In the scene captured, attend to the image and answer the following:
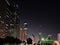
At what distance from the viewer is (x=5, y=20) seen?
350ft

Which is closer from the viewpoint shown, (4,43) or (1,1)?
(4,43)

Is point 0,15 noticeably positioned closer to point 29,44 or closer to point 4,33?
point 4,33

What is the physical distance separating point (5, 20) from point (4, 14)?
5.06m

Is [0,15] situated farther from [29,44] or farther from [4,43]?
[4,43]

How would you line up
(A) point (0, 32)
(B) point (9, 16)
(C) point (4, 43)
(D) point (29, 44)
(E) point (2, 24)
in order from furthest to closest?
(B) point (9, 16) → (E) point (2, 24) → (A) point (0, 32) → (D) point (29, 44) → (C) point (4, 43)

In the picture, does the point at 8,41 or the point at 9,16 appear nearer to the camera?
the point at 8,41

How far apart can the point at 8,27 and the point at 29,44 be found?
96.9 m

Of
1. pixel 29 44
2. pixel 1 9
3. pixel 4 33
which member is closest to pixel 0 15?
pixel 1 9

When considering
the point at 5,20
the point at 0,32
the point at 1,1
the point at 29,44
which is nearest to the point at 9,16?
the point at 5,20

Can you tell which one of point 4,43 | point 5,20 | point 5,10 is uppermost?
point 5,10

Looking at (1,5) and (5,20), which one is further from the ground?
(1,5)

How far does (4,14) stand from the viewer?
103438mm

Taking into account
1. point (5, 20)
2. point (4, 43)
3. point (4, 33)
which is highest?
point (5, 20)

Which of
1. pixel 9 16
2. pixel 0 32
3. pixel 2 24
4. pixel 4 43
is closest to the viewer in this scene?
pixel 4 43
